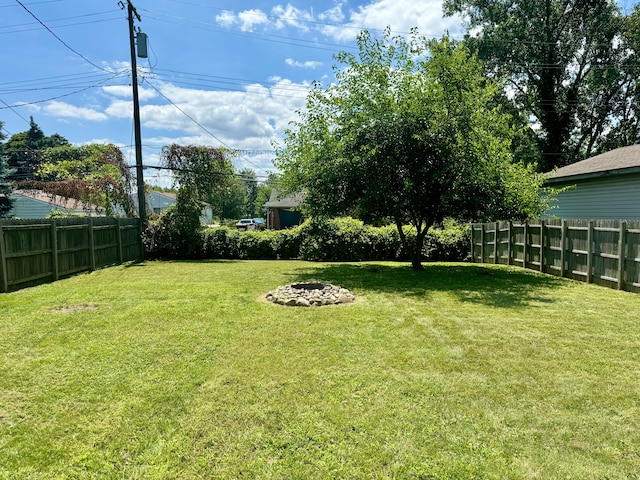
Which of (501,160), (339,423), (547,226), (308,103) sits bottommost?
(339,423)

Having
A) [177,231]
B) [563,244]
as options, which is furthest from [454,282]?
[177,231]

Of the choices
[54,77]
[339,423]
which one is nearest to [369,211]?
[339,423]

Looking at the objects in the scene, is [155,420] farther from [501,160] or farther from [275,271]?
[501,160]

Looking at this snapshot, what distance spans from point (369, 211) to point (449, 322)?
227 inches

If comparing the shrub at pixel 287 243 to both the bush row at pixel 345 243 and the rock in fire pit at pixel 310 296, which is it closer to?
the bush row at pixel 345 243

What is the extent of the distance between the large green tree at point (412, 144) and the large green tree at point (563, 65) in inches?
580

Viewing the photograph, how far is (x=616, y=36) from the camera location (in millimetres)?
22922

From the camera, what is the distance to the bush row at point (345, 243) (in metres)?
15.2

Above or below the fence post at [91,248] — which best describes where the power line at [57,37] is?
above

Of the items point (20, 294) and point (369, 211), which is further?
point (369, 211)

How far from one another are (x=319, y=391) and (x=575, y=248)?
28.3ft

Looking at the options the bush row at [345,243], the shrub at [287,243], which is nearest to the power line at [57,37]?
the bush row at [345,243]

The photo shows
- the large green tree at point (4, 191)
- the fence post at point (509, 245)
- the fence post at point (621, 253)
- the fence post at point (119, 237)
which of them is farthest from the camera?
the large green tree at point (4, 191)

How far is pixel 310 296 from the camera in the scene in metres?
7.13
